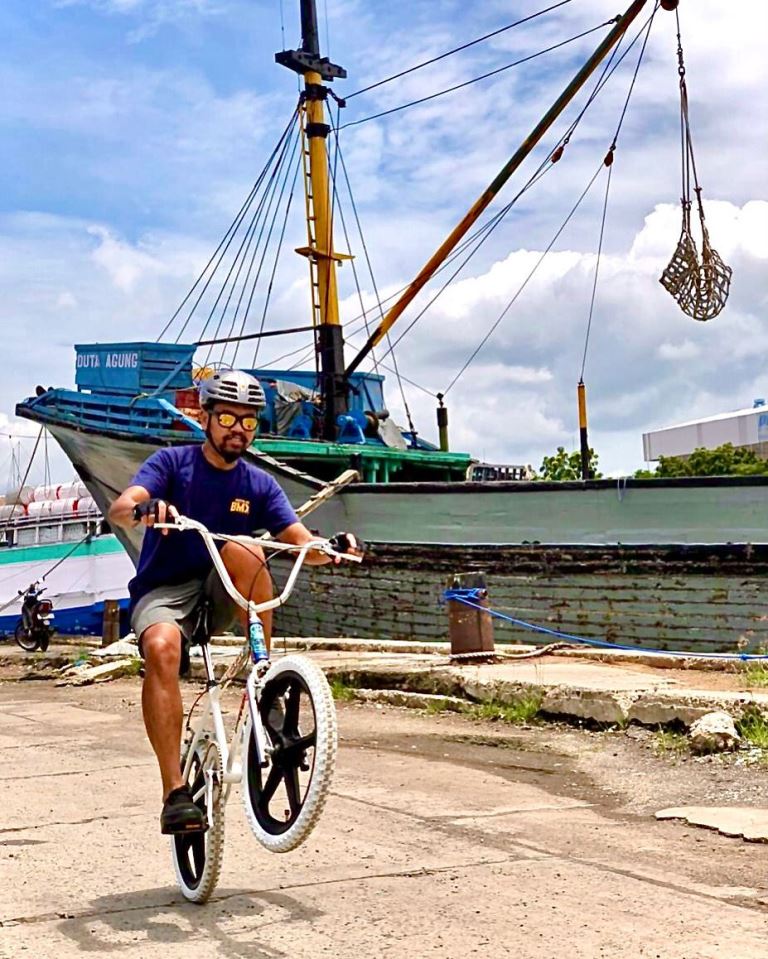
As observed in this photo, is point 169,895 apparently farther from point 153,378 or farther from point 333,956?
point 153,378

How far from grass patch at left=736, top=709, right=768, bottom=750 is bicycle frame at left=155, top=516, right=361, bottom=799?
3.32 meters

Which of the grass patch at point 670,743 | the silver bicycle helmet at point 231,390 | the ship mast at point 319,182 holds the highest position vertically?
the ship mast at point 319,182

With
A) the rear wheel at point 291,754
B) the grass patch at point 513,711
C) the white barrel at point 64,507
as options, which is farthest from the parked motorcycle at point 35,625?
the rear wheel at point 291,754

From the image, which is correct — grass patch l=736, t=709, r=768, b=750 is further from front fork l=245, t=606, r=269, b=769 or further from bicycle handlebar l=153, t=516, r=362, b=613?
front fork l=245, t=606, r=269, b=769

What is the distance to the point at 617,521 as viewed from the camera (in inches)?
478

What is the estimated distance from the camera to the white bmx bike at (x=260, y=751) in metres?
3.29

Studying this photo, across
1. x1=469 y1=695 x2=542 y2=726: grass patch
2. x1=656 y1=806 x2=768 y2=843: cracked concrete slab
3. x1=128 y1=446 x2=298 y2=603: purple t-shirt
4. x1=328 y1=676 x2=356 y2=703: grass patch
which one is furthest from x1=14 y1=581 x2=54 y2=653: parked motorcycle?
x1=128 y1=446 x2=298 y2=603: purple t-shirt

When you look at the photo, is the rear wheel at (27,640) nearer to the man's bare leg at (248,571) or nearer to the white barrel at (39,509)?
the white barrel at (39,509)

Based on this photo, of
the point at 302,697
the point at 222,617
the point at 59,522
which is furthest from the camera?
the point at 59,522

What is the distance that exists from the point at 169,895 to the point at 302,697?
844 millimetres

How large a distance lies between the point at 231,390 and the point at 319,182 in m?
16.1

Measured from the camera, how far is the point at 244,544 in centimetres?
370

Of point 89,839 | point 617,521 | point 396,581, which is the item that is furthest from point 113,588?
point 89,839

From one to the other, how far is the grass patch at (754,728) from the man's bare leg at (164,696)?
3.67 meters
